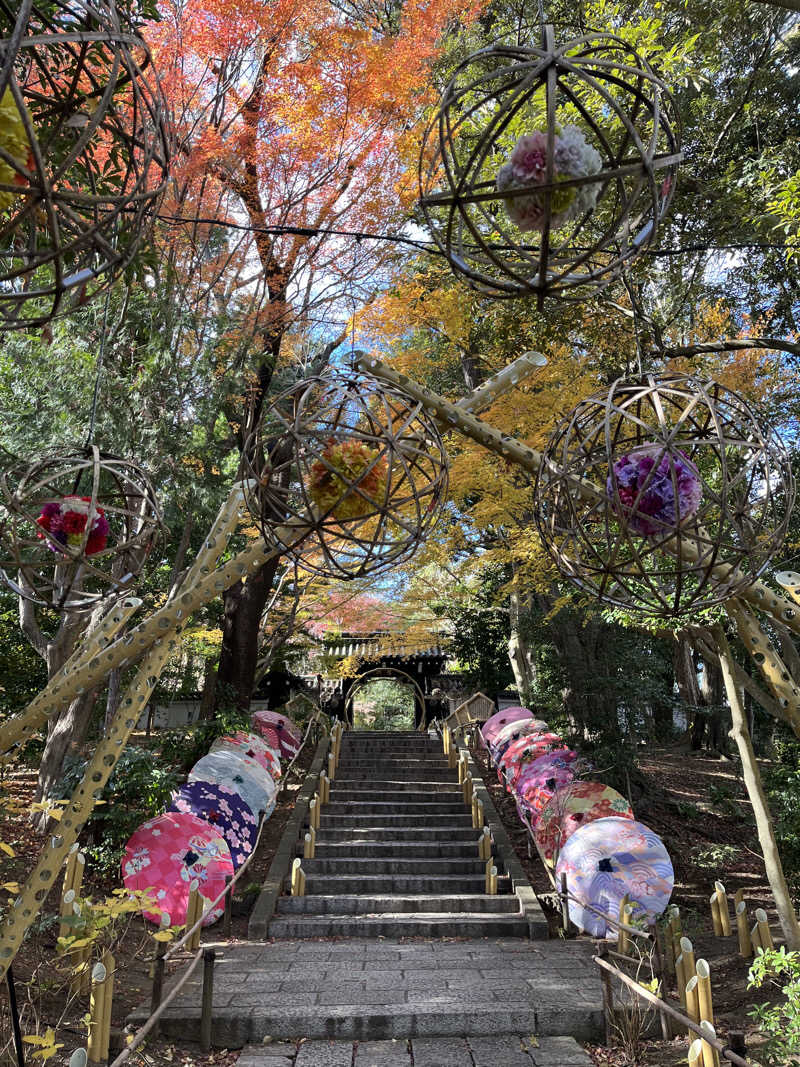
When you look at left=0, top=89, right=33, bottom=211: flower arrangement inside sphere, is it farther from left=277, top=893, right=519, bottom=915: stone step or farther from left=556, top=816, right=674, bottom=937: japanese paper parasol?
left=277, top=893, right=519, bottom=915: stone step

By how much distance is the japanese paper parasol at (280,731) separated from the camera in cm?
1253

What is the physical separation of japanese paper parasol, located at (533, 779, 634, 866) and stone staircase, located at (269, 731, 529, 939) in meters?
0.60

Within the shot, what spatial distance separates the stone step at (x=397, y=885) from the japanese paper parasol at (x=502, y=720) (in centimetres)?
382

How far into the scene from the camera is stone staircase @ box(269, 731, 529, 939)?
23.9 ft

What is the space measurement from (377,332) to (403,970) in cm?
719

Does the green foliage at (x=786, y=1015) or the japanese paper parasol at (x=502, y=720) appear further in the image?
the japanese paper parasol at (x=502, y=720)

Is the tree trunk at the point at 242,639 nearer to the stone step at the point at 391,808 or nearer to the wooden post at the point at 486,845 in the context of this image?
the stone step at the point at 391,808

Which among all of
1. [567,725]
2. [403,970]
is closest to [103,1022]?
[403,970]

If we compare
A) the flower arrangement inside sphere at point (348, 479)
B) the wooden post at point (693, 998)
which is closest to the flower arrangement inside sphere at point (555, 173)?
the flower arrangement inside sphere at point (348, 479)

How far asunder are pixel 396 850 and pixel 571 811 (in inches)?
89.3

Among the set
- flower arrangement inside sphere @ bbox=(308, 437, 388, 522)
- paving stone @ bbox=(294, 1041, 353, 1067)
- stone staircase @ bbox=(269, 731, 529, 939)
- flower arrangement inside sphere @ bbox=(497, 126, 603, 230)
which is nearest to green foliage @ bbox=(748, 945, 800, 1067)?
paving stone @ bbox=(294, 1041, 353, 1067)

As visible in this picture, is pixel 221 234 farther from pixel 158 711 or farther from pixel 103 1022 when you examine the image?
pixel 158 711

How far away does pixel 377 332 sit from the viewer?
9953mm

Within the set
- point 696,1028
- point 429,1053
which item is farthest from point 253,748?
point 696,1028
